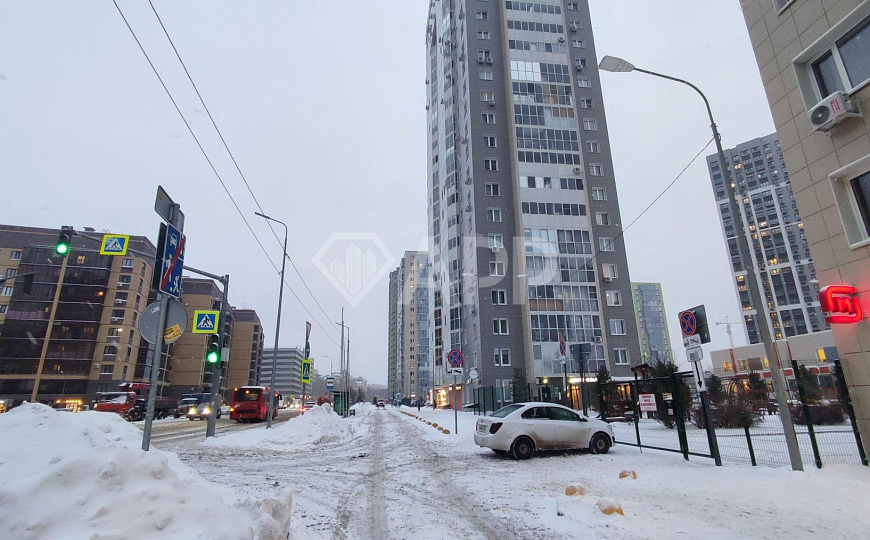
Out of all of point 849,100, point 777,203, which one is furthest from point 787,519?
point 777,203

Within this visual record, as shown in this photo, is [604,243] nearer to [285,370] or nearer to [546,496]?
[546,496]

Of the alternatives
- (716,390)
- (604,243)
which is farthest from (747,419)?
(604,243)

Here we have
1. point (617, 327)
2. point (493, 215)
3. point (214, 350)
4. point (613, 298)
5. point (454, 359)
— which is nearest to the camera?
point (214, 350)

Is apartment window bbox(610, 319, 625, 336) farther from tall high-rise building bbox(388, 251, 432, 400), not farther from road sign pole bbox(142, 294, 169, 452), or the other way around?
tall high-rise building bbox(388, 251, 432, 400)

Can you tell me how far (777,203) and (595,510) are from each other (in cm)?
14549

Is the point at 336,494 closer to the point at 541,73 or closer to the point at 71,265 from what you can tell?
the point at 541,73

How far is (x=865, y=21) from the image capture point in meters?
9.05

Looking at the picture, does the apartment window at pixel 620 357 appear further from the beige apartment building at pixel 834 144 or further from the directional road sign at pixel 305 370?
the beige apartment building at pixel 834 144

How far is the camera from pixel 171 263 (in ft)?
20.1

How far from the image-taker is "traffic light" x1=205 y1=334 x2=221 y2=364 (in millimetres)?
15859

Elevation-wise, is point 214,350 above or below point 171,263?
below

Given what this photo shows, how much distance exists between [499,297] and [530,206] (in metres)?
10.6

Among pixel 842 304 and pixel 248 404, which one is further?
pixel 248 404

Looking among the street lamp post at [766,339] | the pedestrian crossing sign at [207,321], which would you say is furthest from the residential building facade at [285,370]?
the street lamp post at [766,339]
